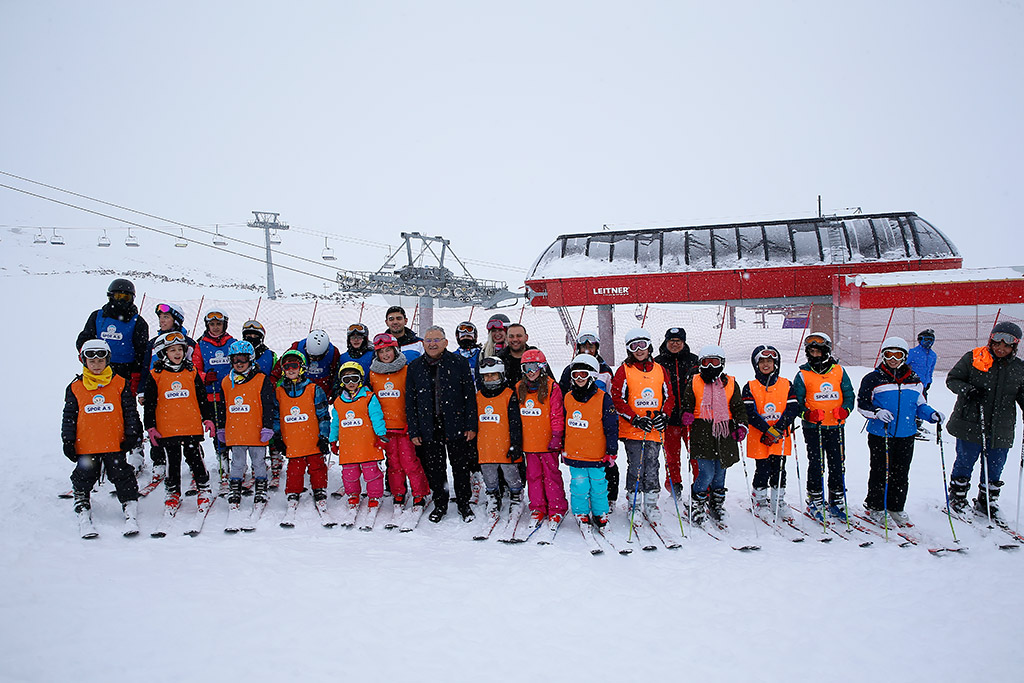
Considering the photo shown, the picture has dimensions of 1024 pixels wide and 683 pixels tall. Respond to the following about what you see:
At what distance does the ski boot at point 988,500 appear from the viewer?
494cm

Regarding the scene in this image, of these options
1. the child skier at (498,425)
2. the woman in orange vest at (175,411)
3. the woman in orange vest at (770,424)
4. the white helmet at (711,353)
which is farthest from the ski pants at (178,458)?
the woman in orange vest at (770,424)

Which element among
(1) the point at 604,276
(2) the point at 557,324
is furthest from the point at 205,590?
(2) the point at 557,324

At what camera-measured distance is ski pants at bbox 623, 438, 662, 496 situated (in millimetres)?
5074

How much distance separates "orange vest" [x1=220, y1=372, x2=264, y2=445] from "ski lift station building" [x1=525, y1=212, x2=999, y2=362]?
10.3 metres

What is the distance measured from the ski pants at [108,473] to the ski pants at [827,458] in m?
6.36

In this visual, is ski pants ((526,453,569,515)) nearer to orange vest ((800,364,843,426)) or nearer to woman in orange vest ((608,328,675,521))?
woman in orange vest ((608,328,675,521))

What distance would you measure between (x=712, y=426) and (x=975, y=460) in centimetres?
260

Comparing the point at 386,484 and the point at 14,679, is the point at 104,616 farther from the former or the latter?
the point at 386,484

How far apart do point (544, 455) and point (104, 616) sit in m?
3.41

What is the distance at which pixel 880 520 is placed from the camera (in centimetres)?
500

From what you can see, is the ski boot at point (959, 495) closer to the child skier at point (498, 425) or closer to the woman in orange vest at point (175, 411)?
the child skier at point (498, 425)

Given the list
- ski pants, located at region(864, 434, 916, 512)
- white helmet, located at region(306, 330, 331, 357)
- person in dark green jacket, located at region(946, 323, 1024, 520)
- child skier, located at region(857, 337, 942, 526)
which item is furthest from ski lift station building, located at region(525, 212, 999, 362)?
white helmet, located at region(306, 330, 331, 357)

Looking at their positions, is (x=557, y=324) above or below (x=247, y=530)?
above

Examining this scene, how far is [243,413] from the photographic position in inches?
209
